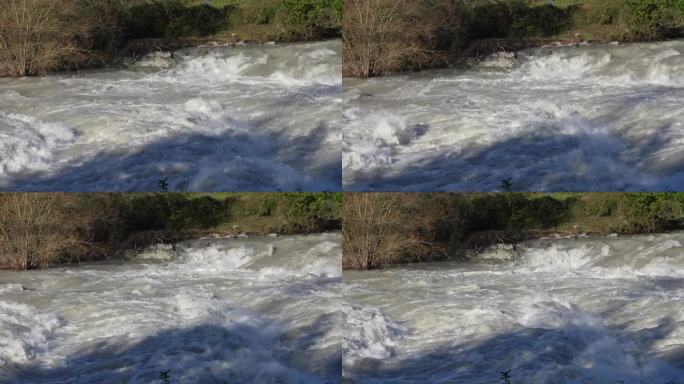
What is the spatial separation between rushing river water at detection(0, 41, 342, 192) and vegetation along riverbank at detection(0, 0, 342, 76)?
4.1 inches

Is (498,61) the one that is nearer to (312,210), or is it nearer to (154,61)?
(312,210)

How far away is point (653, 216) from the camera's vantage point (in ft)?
27.0

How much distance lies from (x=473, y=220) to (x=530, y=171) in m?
0.55

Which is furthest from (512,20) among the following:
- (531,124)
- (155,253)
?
(155,253)

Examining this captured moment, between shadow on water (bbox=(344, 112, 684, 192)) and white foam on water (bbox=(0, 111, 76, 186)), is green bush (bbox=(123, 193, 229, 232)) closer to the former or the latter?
white foam on water (bbox=(0, 111, 76, 186))

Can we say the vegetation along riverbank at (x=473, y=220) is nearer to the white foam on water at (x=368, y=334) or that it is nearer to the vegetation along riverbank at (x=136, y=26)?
the white foam on water at (x=368, y=334)

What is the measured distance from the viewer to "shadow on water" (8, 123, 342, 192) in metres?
7.84

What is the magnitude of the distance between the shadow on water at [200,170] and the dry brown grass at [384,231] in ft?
0.98

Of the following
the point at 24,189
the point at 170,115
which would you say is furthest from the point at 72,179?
the point at 170,115

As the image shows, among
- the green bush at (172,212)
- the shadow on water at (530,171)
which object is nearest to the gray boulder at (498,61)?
the shadow on water at (530,171)

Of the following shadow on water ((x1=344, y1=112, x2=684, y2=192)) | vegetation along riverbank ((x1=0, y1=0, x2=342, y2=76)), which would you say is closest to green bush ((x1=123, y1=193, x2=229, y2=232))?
shadow on water ((x1=344, y1=112, x2=684, y2=192))

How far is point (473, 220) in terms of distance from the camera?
812cm

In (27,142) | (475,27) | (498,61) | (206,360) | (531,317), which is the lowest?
(206,360)

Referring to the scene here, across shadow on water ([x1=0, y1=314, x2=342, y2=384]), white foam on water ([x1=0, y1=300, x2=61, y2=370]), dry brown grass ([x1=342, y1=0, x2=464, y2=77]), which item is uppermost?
dry brown grass ([x1=342, y1=0, x2=464, y2=77])
